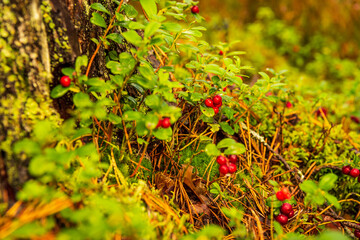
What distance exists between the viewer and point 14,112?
1.18m

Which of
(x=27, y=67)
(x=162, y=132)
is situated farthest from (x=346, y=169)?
(x=27, y=67)

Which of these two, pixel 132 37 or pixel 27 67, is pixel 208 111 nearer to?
pixel 132 37

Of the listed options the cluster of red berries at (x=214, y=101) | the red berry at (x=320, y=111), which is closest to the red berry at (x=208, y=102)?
the cluster of red berries at (x=214, y=101)

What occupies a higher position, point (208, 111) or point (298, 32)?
point (298, 32)

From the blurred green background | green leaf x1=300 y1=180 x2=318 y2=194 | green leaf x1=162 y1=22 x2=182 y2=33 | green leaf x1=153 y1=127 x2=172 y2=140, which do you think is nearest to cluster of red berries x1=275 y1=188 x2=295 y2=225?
green leaf x1=300 y1=180 x2=318 y2=194

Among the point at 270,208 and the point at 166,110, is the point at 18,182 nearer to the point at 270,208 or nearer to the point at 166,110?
the point at 166,110

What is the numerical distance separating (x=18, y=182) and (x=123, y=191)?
0.45 meters

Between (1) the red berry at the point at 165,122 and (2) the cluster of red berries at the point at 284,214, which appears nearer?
(1) the red berry at the point at 165,122

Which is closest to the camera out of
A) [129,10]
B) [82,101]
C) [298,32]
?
[82,101]

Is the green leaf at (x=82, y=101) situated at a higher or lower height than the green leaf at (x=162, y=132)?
higher

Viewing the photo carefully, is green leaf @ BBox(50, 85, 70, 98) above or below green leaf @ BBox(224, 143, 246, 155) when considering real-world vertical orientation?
above

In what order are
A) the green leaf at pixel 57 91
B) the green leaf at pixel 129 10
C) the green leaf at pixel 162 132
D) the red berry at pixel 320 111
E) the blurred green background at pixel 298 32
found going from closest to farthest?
the green leaf at pixel 57 91, the green leaf at pixel 162 132, the green leaf at pixel 129 10, the red berry at pixel 320 111, the blurred green background at pixel 298 32

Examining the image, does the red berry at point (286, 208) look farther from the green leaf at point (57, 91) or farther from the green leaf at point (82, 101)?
the green leaf at point (57, 91)

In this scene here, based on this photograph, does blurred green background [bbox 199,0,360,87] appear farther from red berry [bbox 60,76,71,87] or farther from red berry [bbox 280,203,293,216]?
red berry [bbox 60,76,71,87]
